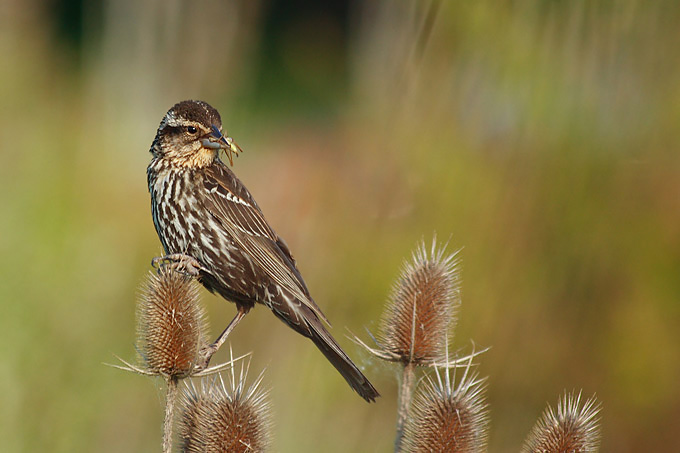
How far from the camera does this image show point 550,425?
2783mm

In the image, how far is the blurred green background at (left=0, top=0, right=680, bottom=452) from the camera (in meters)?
→ 4.98

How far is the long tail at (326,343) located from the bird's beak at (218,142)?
0.84 metres

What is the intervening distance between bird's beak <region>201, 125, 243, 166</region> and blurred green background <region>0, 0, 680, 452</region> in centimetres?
133

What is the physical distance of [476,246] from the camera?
5352mm

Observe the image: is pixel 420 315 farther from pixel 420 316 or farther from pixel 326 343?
pixel 326 343

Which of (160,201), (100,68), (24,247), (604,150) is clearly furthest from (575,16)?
(100,68)

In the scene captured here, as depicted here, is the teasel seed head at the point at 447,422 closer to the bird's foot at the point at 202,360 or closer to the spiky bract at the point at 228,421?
the spiky bract at the point at 228,421

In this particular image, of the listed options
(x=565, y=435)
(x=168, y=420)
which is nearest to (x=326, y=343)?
(x=168, y=420)

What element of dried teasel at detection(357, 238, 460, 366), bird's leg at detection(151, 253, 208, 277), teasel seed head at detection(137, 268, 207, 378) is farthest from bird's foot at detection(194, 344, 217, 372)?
dried teasel at detection(357, 238, 460, 366)

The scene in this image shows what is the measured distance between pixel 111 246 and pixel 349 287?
222cm

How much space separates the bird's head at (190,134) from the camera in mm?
4090

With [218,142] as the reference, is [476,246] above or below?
above

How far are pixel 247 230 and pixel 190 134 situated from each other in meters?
A: 0.58

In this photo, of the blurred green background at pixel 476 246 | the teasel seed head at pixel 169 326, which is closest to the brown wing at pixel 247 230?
the blurred green background at pixel 476 246
